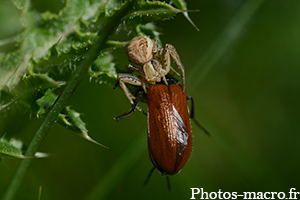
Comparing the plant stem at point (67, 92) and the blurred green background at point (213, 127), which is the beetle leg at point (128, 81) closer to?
the plant stem at point (67, 92)

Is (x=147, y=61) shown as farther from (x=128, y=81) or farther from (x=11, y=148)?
(x=11, y=148)

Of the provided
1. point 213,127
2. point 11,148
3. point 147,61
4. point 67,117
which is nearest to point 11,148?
→ point 11,148

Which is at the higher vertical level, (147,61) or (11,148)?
(147,61)

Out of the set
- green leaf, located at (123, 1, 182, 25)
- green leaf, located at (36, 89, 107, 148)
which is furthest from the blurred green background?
green leaf, located at (123, 1, 182, 25)

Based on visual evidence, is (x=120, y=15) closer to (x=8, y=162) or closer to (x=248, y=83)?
(x=8, y=162)

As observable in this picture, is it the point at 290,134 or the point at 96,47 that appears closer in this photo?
the point at 96,47

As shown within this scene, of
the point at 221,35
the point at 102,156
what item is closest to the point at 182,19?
the point at 221,35
